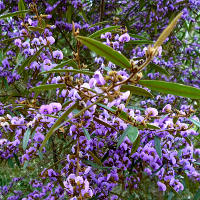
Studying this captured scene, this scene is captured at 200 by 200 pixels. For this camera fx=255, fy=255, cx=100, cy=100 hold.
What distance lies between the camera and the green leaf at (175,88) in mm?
804

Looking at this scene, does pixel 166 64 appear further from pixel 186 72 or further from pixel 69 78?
pixel 69 78

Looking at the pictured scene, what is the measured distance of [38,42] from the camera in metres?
1.51

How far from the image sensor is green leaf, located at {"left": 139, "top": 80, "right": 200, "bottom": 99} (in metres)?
0.80

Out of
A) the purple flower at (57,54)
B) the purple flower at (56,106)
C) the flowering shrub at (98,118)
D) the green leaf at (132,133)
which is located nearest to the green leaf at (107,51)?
the flowering shrub at (98,118)

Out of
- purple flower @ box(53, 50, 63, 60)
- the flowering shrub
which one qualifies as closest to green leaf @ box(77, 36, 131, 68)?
the flowering shrub

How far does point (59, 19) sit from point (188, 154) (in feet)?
7.28

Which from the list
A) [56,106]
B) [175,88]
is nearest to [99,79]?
[175,88]

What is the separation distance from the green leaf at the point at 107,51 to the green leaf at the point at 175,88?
0.28 feet

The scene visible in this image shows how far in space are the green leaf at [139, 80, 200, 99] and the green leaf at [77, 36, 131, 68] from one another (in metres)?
0.09

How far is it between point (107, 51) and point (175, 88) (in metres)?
0.25

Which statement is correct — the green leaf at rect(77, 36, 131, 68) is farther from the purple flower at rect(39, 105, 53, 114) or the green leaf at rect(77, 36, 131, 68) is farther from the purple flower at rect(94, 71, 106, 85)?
the purple flower at rect(39, 105, 53, 114)

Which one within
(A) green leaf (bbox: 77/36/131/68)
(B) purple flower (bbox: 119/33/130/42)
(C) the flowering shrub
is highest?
(A) green leaf (bbox: 77/36/131/68)

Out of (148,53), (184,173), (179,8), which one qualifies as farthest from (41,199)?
(179,8)

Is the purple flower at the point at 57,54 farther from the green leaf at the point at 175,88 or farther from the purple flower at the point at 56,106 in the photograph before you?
the green leaf at the point at 175,88
